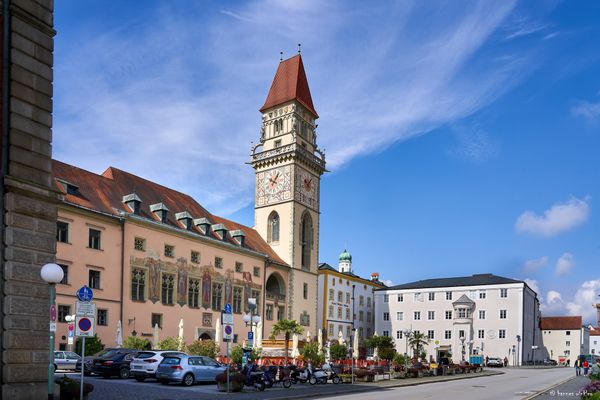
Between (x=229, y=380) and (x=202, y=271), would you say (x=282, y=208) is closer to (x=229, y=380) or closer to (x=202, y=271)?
(x=202, y=271)

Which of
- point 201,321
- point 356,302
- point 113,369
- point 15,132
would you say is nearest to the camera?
point 15,132

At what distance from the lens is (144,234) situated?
47.5 m

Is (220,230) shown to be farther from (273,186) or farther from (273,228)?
(273,186)

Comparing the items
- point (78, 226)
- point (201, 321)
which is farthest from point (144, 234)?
point (201, 321)

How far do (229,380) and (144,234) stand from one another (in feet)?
84.8

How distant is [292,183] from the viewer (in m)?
69.1

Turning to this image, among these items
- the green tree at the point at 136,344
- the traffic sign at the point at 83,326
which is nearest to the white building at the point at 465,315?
the green tree at the point at 136,344

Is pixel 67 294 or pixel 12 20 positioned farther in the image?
pixel 67 294

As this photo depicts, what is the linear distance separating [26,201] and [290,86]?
194 feet

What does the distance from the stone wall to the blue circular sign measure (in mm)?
1966

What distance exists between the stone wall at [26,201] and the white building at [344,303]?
60.4 metres

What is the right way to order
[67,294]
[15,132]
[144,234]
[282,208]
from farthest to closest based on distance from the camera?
[282,208]
[144,234]
[67,294]
[15,132]

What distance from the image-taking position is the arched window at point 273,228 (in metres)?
70.6

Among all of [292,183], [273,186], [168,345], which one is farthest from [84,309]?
[273,186]
